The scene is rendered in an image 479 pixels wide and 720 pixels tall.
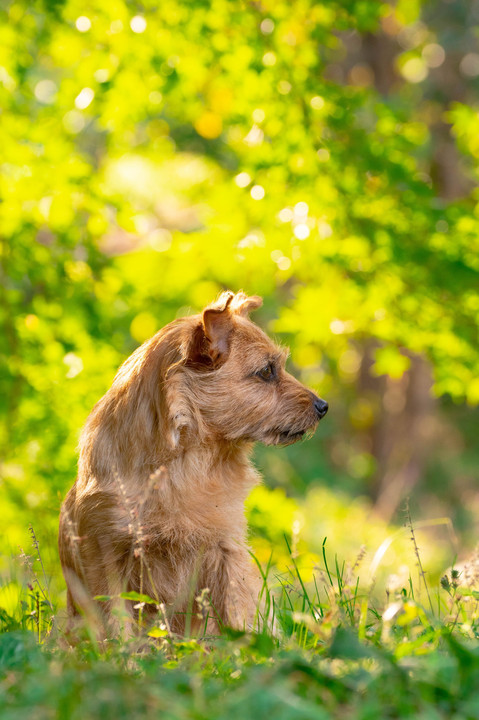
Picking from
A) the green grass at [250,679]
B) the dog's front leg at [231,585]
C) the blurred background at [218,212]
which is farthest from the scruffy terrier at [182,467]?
the blurred background at [218,212]

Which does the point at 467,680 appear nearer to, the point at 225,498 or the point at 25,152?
the point at 225,498

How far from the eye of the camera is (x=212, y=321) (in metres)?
3.64

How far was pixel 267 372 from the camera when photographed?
3904mm

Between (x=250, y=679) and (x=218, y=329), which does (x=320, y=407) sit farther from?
(x=250, y=679)

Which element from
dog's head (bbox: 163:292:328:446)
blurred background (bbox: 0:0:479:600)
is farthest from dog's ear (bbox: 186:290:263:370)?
blurred background (bbox: 0:0:479:600)

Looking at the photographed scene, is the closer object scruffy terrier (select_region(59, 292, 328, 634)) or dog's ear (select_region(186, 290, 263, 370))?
scruffy terrier (select_region(59, 292, 328, 634))

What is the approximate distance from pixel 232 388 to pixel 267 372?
250 mm

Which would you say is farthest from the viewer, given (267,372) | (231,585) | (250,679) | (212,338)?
(267,372)

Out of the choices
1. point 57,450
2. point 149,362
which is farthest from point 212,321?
point 57,450

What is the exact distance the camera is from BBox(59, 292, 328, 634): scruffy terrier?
10.6 ft

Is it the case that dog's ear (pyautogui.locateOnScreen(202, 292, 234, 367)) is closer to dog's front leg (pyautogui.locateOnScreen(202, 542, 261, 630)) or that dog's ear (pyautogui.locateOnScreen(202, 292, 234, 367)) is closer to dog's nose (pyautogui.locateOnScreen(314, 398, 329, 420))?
dog's nose (pyautogui.locateOnScreen(314, 398, 329, 420))

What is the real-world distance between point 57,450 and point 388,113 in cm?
360

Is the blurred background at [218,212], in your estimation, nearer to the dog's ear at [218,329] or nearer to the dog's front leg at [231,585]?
the dog's front leg at [231,585]

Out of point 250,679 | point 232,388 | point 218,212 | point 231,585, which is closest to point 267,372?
point 232,388
